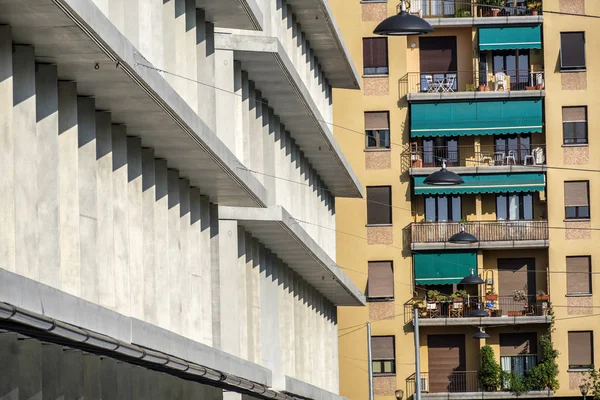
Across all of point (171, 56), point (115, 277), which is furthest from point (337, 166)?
point (115, 277)

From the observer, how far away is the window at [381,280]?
217 feet

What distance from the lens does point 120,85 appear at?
1819cm

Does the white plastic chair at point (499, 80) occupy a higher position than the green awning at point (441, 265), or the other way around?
the white plastic chair at point (499, 80)

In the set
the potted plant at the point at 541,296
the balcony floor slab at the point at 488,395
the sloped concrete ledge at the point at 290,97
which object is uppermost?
the sloped concrete ledge at the point at 290,97

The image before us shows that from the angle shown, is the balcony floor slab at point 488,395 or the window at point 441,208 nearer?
the balcony floor slab at point 488,395

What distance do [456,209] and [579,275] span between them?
596 centimetres

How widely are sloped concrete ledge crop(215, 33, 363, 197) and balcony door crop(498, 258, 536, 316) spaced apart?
17563 mm

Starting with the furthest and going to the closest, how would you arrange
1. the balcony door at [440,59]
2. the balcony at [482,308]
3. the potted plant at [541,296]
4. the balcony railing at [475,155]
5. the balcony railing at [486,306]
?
the balcony door at [440,59], the balcony railing at [475,155], the balcony railing at [486,306], the potted plant at [541,296], the balcony at [482,308]

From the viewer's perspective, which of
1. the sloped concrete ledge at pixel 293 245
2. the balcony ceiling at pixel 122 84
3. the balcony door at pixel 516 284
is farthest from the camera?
the balcony door at pixel 516 284

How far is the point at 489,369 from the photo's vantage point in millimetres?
64500

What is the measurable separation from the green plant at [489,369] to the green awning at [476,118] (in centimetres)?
936

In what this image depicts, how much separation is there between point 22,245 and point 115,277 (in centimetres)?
412

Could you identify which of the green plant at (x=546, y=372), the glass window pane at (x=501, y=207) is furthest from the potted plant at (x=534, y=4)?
the green plant at (x=546, y=372)

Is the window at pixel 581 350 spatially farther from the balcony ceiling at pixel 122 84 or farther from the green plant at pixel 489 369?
the balcony ceiling at pixel 122 84
